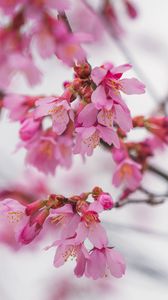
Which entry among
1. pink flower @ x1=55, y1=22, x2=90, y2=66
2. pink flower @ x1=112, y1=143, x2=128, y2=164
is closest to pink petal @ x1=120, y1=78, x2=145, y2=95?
pink flower @ x1=55, y1=22, x2=90, y2=66

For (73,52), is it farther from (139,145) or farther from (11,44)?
(139,145)

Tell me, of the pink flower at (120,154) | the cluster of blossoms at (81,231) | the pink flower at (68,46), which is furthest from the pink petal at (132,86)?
the pink flower at (120,154)

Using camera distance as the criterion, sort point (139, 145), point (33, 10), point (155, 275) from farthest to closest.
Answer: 1. point (155, 275)
2. point (139, 145)
3. point (33, 10)

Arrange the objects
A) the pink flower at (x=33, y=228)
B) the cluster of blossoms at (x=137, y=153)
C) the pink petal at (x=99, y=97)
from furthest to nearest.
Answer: the cluster of blossoms at (x=137, y=153)
the pink flower at (x=33, y=228)
the pink petal at (x=99, y=97)

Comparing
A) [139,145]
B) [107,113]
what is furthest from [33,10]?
[139,145]

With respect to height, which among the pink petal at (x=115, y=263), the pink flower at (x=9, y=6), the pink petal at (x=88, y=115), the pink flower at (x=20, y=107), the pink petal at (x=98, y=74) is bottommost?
the pink petal at (x=115, y=263)

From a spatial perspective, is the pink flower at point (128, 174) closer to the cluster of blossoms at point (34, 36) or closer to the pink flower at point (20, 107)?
the pink flower at point (20, 107)

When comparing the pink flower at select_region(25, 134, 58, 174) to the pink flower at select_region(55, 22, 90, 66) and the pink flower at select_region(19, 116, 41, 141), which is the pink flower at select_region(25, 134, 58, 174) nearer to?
the pink flower at select_region(19, 116, 41, 141)
